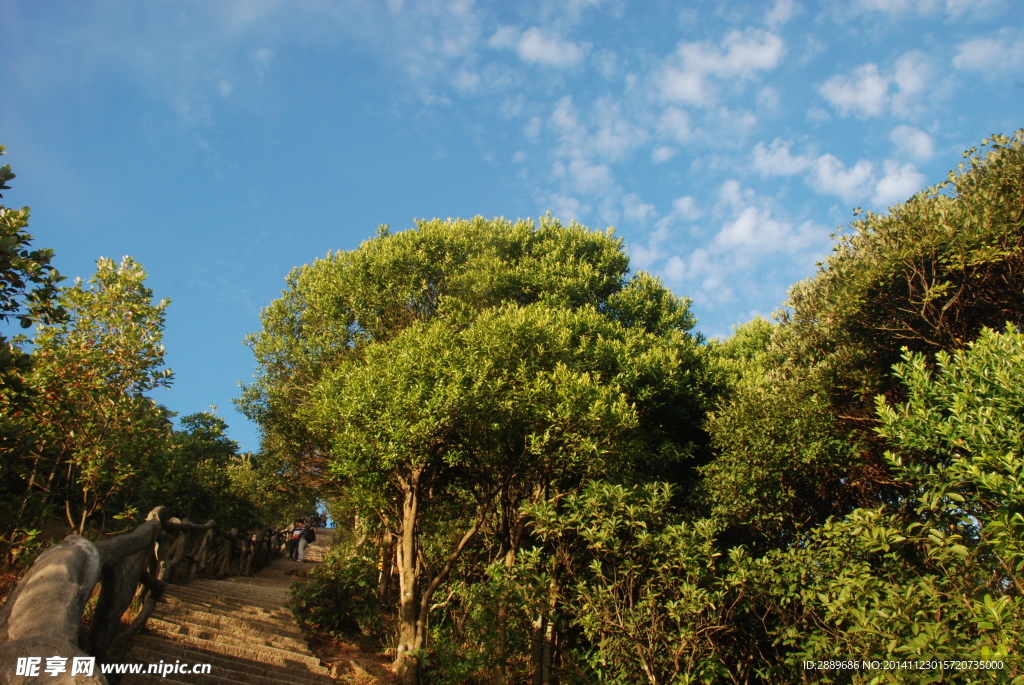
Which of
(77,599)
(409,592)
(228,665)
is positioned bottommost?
(228,665)

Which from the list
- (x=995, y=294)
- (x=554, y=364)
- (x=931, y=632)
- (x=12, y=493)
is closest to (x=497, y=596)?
(x=554, y=364)

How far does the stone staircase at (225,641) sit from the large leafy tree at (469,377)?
2.44 metres

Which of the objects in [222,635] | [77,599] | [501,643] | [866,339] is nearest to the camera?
[77,599]

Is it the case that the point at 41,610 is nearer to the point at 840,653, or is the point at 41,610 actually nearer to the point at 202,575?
the point at 840,653

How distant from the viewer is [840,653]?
907cm

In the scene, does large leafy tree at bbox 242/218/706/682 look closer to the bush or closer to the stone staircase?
the bush

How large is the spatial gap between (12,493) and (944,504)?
2276cm

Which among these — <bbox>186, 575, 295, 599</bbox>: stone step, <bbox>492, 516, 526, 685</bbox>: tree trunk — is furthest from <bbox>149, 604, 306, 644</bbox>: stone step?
<bbox>492, 516, 526, 685</bbox>: tree trunk

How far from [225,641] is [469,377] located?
7.10m

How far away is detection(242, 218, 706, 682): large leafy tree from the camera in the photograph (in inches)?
501

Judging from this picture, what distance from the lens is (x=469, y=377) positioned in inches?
510

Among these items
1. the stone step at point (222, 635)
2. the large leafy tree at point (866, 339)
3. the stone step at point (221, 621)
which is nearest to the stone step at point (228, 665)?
the stone step at point (222, 635)

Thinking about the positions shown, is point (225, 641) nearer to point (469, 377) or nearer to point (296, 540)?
point (469, 377)

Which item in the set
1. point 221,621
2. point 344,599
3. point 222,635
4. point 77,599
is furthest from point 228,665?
point 77,599
